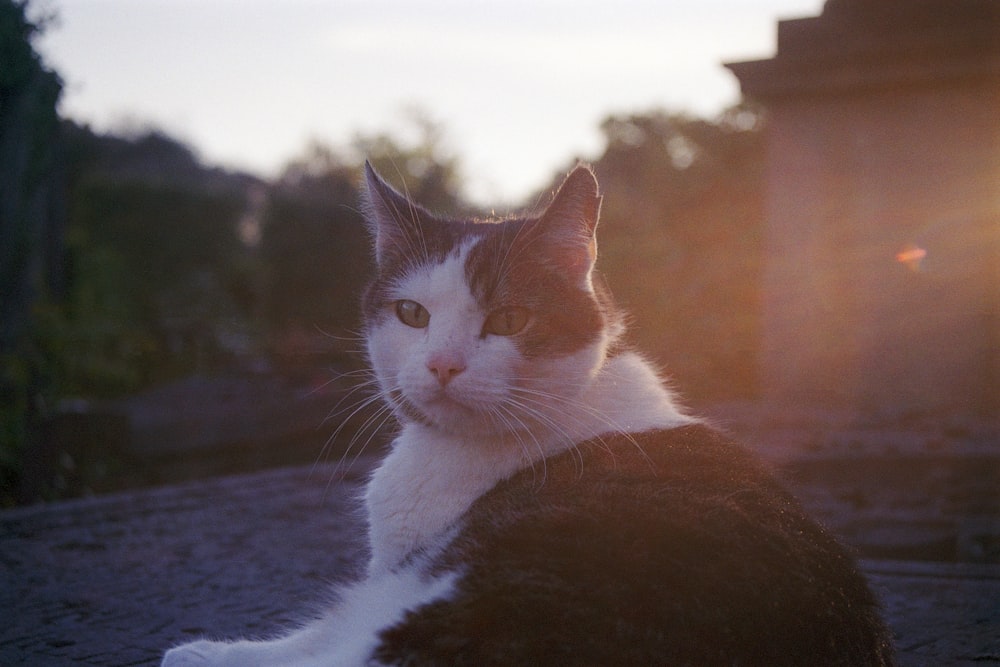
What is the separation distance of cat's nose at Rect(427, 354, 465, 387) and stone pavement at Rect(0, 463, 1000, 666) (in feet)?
2.44

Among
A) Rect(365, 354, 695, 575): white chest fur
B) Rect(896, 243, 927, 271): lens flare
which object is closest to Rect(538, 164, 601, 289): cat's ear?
Rect(365, 354, 695, 575): white chest fur

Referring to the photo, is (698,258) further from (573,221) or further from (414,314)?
(414,314)

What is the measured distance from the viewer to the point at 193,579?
3.65 metres

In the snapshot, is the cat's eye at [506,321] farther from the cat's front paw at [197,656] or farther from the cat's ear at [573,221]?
the cat's front paw at [197,656]

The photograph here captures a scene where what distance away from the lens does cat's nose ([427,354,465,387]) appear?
2.46 metres

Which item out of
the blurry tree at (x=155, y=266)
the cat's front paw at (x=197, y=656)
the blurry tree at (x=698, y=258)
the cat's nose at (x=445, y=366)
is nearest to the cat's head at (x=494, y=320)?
the cat's nose at (x=445, y=366)

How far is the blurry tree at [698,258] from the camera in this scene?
29.7ft

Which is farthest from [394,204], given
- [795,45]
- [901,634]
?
[795,45]

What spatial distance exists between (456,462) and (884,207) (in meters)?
6.31

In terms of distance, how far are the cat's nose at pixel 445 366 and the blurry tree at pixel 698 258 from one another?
211 inches

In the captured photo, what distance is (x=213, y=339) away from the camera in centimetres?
1345

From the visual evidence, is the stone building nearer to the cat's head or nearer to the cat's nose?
the cat's head

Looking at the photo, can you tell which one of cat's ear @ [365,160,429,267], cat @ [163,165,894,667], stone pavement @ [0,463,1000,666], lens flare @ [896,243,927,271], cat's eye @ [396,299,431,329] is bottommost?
stone pavement @ [0,463,1000,666]

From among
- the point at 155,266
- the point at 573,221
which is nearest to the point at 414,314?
the point at 573,221
